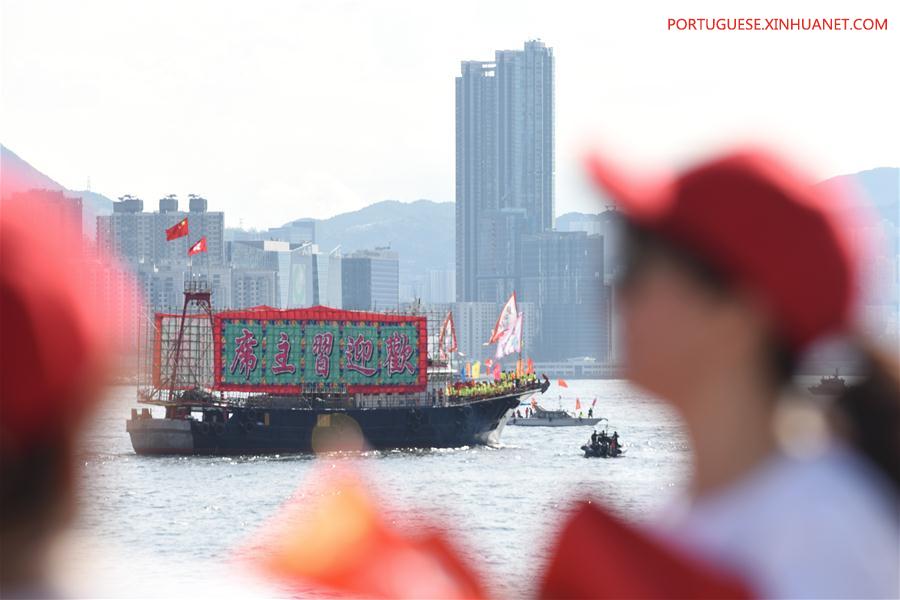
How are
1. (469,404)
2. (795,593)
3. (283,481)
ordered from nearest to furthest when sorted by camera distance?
(795,593), (283,481), (469,404)

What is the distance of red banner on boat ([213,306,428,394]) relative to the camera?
68750 millimetres

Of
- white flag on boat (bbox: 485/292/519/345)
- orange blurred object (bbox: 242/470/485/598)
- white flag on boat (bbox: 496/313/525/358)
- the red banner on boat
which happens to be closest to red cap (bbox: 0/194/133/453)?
orange blurred object (bbox: 242/470/485/598)

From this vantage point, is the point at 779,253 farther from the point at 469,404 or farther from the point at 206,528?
the point at 469,404

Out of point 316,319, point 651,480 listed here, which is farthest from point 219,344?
point 651,480

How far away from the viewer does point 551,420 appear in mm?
103812

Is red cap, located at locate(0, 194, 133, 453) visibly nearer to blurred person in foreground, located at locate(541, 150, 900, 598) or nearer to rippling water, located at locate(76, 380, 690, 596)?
blurred person in foreground, located at locate(541, 150, 900, 598)

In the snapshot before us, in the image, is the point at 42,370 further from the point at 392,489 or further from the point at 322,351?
the point at 322,351

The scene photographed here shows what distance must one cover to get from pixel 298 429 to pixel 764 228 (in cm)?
6907

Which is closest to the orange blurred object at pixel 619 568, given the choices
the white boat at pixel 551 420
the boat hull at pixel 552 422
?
the white boat at pixel 551 420

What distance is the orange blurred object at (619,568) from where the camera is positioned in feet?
4.59

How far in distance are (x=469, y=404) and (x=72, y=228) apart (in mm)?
71661

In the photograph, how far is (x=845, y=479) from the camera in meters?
1.56

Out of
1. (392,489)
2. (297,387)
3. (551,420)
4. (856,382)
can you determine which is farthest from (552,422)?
(856,382)

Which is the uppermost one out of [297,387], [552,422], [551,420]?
[297,387]
